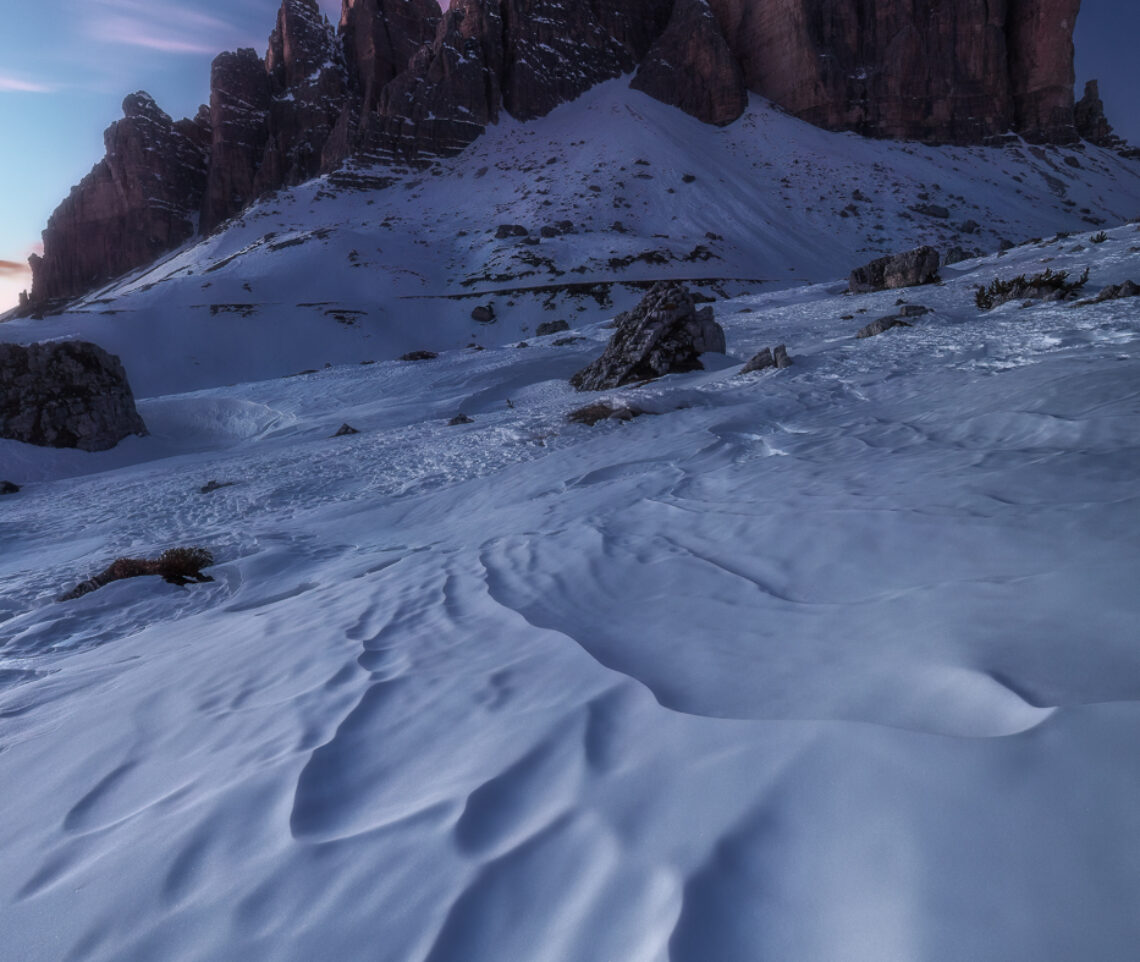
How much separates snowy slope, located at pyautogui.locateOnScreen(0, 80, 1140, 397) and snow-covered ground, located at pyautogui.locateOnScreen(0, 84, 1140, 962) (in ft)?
73.9

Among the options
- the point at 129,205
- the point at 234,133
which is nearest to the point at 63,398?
the point at 234,133

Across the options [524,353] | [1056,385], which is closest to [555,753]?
[1056,385]

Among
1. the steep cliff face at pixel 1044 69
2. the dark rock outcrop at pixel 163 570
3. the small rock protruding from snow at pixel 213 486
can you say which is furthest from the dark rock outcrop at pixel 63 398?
the steep cliff face at pixel 1044 69

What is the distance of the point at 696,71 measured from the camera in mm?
60938

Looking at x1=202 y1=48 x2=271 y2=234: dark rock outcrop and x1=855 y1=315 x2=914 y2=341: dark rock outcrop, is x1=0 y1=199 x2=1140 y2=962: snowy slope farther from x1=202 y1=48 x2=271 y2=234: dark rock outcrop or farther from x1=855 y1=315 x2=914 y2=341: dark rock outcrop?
x1=202 y1=48 x2=271 y2=234: dark rock outcrop

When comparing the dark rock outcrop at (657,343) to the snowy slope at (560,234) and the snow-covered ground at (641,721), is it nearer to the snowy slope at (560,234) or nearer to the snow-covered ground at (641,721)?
the snow-covered ground at (641,721)

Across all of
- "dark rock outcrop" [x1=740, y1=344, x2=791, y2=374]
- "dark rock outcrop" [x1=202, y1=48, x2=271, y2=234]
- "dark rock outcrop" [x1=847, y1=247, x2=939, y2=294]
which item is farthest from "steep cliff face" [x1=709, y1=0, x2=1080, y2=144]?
"dark rock outcrop" [x1=740, y1=344, x2=791, y2=374]

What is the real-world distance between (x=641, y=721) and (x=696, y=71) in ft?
242

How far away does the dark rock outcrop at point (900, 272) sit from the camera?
14.7m

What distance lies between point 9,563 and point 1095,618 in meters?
7.15

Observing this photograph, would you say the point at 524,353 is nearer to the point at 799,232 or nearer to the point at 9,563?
the point at 9,563

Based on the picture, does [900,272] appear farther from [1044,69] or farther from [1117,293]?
[1044,69]

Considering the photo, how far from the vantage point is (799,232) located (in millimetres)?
42188

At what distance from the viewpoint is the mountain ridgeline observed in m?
58.1
